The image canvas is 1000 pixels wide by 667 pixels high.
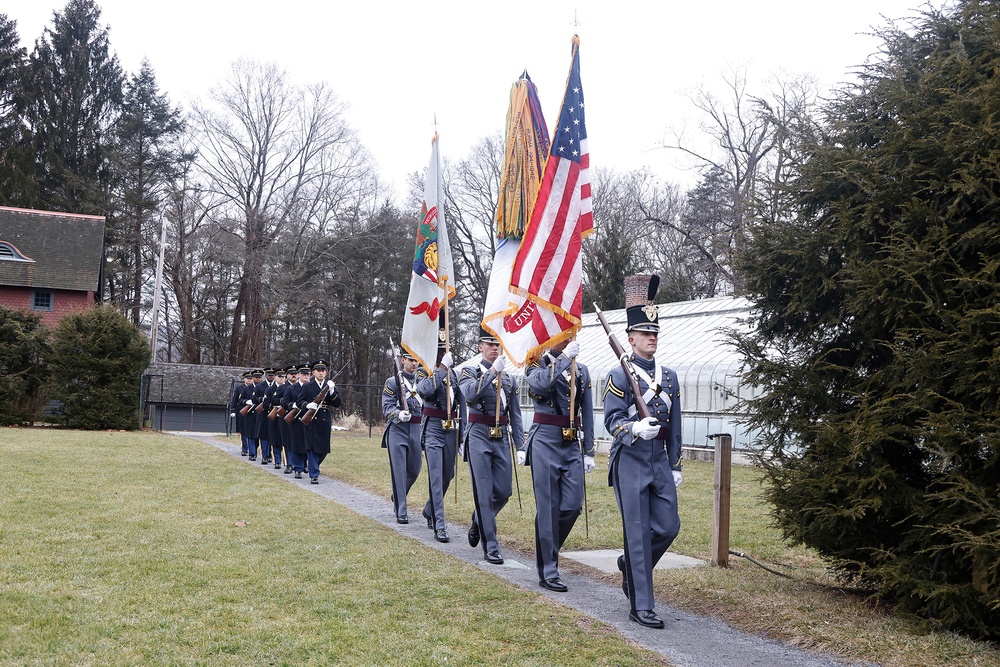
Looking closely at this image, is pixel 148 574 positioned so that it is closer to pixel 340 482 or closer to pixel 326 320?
pixel 340 482

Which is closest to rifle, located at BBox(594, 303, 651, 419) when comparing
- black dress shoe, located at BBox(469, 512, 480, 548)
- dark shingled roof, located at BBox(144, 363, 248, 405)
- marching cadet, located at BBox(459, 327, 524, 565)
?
marching cadet, located at BBox(459, 327, 524, 565)

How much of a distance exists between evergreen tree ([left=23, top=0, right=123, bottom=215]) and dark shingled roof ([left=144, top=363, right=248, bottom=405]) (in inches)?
568

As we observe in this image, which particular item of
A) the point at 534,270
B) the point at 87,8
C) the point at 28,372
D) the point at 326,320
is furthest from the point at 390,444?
the point at 87,8

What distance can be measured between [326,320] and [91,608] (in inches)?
1820

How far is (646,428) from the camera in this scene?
644cm

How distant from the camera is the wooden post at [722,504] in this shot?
8.45 m

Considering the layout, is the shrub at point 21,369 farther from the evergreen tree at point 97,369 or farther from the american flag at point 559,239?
the american flag at point 559,239

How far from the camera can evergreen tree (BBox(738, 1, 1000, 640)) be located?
5723mm

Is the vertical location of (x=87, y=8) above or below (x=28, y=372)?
above

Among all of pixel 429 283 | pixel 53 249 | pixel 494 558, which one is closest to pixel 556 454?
pixel 494 558

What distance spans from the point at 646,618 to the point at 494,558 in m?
2.64

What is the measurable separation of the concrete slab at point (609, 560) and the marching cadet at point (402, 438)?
115 inches

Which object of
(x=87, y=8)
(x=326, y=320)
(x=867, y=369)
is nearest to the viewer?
(x=867, y=369)

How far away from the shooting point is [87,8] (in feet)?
182
